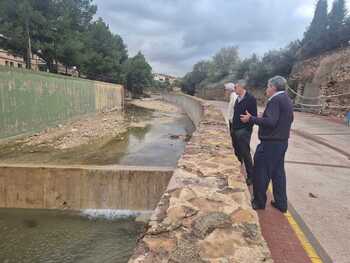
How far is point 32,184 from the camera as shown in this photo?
23.1ft

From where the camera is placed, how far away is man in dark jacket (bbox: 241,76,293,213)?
3.87 meters

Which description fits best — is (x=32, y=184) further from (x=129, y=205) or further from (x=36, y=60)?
(x=36, y=60)

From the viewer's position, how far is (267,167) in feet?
13.3

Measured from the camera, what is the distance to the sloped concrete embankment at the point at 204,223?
225 cm

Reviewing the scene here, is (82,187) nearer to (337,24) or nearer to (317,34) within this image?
(337,24)

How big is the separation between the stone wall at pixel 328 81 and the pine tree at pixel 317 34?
1.26 m

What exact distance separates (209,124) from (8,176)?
577 cm

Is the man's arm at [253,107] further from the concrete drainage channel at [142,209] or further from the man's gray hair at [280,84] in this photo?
the man's gray hair at [280,84]

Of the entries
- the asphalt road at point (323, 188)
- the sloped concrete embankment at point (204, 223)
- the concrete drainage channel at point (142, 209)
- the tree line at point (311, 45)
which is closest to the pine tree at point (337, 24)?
the tree line at point (311, 45)

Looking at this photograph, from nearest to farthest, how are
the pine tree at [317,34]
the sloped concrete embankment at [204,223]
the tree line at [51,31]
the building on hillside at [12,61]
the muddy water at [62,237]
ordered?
the sloped concrete embankment at [204,223] → the muddy water at [62,237] → the pine tree at [317,34] → the tree line at [51,31] → the building on hillside at [12,61]

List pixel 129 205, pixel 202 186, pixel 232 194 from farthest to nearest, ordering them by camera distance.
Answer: pixel 129 205
pixel 202 186
pixel 232 194

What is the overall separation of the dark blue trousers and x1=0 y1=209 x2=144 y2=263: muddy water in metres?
2.66

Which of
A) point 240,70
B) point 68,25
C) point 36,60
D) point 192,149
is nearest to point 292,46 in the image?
point 240,70

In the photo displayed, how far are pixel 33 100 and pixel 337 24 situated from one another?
22.8 m
